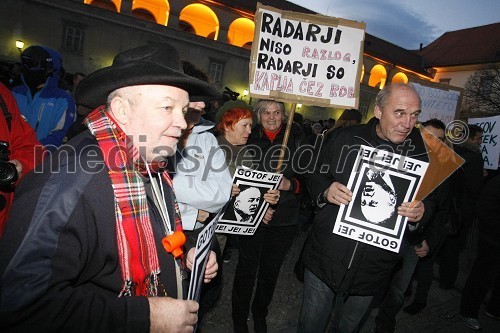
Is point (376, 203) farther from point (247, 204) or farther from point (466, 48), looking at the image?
point (466, 48)

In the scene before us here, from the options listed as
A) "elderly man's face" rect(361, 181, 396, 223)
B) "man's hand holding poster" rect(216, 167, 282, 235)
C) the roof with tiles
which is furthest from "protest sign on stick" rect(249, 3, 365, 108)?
the roof with tiles

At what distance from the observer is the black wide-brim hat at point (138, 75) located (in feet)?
4.47

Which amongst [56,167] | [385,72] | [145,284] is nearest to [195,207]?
[145,284]

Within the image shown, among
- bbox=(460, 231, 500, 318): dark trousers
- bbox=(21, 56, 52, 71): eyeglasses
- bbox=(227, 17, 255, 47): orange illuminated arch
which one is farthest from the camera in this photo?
bbox=(227, 17, 255, 47): orange illuminated arch

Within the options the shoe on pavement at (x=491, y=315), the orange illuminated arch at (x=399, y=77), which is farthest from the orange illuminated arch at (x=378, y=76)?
the shoe on pavement at (x=491, y=315)

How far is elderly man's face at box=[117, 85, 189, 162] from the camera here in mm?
1399

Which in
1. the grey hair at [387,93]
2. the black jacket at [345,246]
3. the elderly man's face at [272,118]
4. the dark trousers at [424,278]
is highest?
the grey hair at [387,93]

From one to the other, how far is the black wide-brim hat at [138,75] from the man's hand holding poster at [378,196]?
1.49 meters

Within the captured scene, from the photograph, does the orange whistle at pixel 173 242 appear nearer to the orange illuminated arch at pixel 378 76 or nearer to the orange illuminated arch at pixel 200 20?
the orange illuminated arch at pixel 200 20

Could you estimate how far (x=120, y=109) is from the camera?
4.67 feet

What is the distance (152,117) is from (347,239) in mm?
1889

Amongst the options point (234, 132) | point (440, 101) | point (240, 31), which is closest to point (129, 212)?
point (234, 132)

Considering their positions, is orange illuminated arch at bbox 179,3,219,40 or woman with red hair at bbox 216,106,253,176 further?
orange illuminated arch at bbox 179,3,219,40

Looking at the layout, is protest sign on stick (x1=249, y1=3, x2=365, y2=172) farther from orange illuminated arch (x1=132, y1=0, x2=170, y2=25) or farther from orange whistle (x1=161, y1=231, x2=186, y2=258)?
orange illuminated arch (x1=132, y1=0, x2=170, y2=25)
